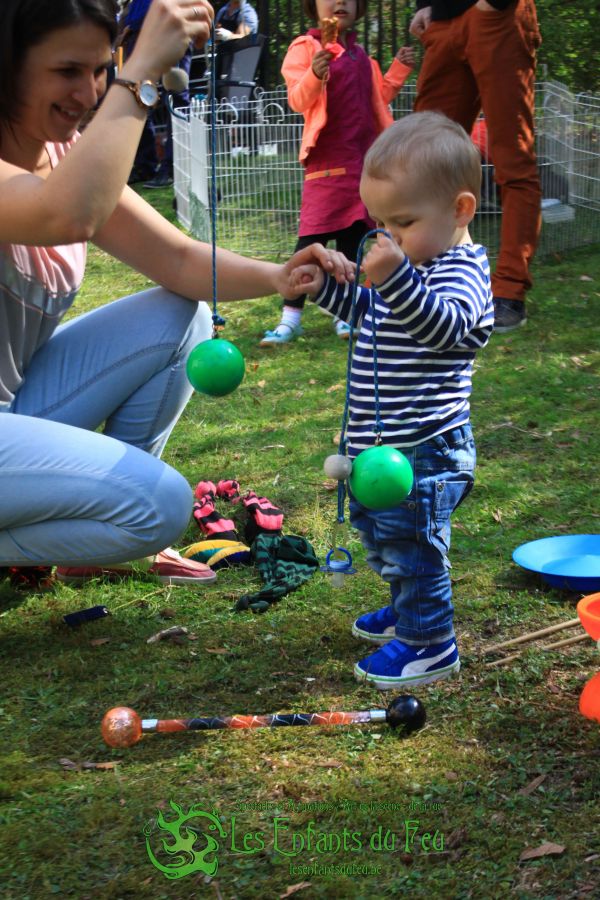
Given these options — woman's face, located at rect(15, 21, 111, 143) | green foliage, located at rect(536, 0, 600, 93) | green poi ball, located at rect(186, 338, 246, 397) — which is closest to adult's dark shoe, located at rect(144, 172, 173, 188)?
green foliage, located at rect(536, 0, 600, 93)

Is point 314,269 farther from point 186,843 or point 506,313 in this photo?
point 506,313

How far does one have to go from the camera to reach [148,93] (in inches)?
85.6

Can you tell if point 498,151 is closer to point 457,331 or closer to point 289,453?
point 289,453

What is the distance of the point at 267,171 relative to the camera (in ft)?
22.5

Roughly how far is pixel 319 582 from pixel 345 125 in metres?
3.11

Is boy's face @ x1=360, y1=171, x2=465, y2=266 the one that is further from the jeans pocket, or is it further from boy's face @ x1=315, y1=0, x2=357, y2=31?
boy's face @ x1=315, y1=0, x2=357, y2=31

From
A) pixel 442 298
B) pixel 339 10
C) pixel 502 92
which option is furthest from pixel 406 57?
pixel 442 298

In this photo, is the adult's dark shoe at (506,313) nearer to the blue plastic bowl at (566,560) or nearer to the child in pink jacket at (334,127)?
the child in pink jacket at (334,127)

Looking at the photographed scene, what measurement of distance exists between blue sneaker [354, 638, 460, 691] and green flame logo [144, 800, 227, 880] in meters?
0.60

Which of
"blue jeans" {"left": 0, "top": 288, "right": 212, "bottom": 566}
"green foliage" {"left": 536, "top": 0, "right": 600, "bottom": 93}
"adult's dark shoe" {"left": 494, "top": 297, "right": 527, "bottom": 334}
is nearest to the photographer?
"blue jeans" {"left": 0, "top": 288, "right": 212, "bottom": 566}

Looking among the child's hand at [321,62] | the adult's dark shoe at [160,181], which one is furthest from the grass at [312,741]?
the adult's dark shoe at [160,181]

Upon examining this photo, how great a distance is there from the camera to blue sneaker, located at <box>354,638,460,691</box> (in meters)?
2.42

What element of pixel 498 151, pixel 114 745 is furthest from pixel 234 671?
pixel 498 151

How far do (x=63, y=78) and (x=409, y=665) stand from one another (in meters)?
1.56
